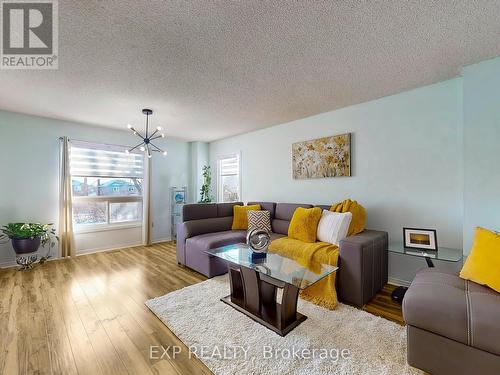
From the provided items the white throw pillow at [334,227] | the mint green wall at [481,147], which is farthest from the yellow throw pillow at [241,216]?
the mint green wall at [481,147]

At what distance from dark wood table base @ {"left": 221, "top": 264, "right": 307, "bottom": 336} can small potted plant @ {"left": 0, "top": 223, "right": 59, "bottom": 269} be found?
3.17m

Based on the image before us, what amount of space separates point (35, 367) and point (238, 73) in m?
2.85

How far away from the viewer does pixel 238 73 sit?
7.57ft

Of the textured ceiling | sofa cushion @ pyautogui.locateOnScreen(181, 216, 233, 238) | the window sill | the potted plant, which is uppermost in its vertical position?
the textured ceiling

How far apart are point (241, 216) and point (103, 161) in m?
2.98

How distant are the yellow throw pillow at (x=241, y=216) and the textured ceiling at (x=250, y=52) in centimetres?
170

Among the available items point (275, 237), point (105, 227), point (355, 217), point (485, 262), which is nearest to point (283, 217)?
point (275, 237)

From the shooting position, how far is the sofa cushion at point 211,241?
9.80ft

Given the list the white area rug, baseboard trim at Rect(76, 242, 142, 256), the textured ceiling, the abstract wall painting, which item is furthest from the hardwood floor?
the textured ceiling

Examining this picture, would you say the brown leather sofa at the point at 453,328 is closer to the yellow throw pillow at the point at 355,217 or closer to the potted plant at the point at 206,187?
the yellow throw pillow at the point at 355,217

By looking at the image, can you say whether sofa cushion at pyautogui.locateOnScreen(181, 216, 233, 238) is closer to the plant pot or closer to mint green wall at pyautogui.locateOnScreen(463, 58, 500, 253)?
the plant pot

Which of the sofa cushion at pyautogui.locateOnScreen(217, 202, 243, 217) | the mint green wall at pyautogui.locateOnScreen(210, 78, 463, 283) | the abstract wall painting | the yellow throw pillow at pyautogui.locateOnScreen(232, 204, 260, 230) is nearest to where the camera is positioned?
the mint green wall at pyautogui.locateOnScreen(210, 78, 463, 283)

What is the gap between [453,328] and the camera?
1291mm

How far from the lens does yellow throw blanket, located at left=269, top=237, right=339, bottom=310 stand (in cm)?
221
